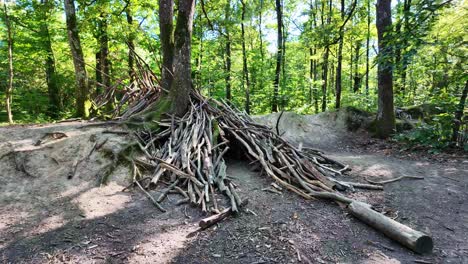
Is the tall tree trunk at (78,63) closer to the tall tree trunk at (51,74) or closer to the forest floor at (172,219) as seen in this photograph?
the forest floor at (172,219)

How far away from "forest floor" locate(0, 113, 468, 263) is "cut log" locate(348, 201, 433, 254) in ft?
0.25

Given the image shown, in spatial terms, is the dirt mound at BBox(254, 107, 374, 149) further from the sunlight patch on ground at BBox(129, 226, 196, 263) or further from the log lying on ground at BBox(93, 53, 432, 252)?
the sunlight patch on ground at BBox(129, 226, 196, 263)

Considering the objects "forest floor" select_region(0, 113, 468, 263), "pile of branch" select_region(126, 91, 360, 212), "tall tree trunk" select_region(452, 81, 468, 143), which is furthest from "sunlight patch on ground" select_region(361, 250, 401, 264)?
"tall tree trunk" select_region(452, 81, 468, 143)

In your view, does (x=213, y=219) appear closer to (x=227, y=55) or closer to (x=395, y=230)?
(x=395, y=230)

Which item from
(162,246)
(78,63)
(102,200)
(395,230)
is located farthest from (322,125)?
(162,246)

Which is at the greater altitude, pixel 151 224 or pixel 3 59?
pixel 3 59

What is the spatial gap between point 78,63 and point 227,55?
33.3 feet

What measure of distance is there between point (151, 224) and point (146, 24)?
40.4 ft

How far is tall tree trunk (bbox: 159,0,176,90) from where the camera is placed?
6000mm

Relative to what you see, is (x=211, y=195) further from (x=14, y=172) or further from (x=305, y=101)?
(x=305, y=101)

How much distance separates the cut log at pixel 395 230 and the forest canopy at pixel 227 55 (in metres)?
2.98

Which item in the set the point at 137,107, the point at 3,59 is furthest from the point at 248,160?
the point at 3,59

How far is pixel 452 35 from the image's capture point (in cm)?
639

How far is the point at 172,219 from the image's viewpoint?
3.42 metres
